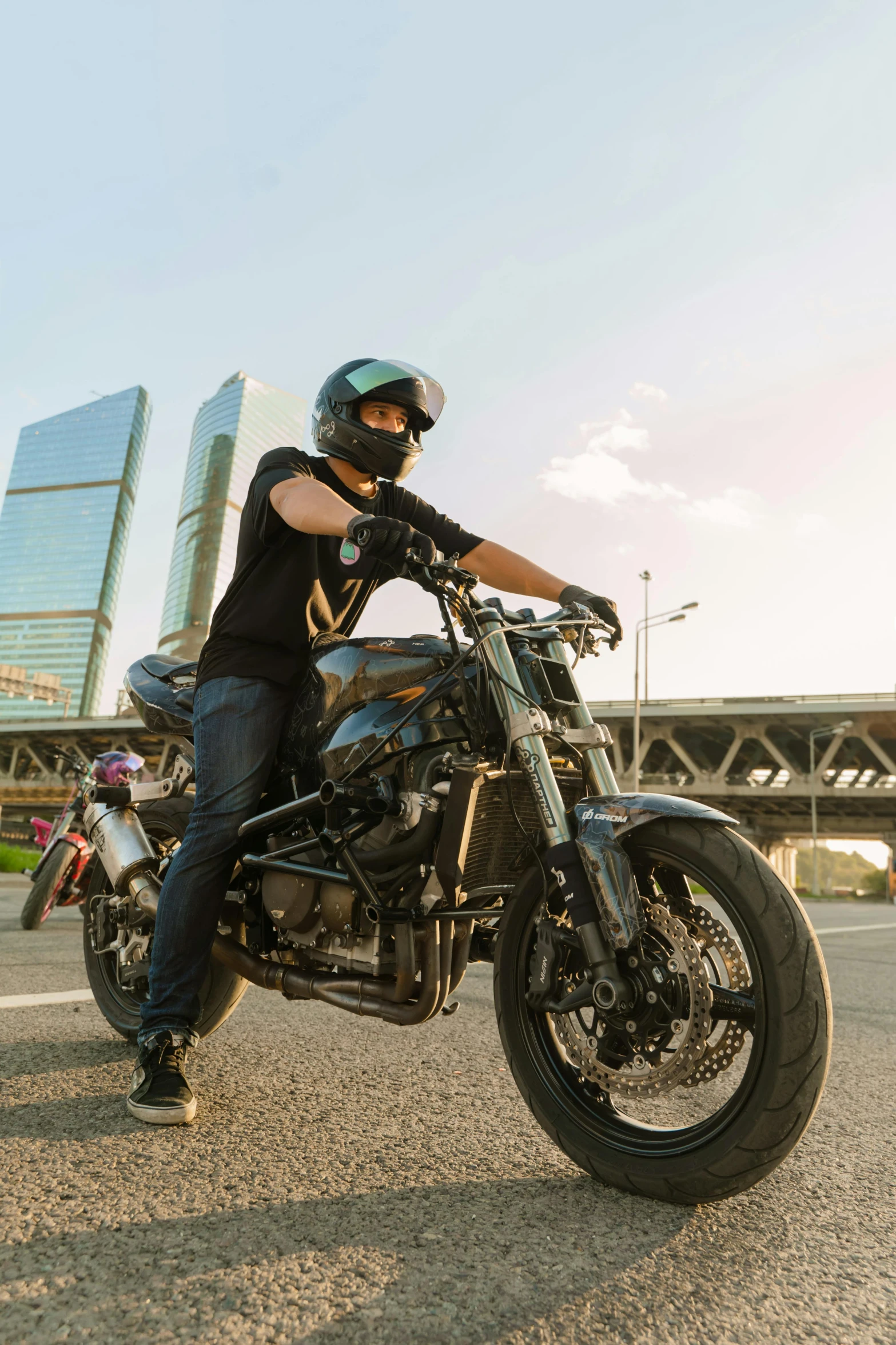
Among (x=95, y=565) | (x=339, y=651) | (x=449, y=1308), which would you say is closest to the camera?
(x=449, y=1308)

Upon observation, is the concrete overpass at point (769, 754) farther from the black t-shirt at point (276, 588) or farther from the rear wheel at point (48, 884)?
the black t-shirt at point (276, 588)

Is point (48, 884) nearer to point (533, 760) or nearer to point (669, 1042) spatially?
point (533, 760)

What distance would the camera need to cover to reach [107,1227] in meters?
1.55

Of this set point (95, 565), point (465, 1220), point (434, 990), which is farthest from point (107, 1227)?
point (95, 565)

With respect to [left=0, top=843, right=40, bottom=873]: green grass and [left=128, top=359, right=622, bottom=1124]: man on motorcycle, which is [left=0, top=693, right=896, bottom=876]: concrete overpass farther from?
[left=128, top=359, right=622, bottom=1124]: man on motorcycle

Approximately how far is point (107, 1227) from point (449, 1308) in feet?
2.19

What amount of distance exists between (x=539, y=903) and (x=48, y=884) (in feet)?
17.6

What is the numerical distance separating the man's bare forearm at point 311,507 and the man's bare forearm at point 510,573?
0.82m

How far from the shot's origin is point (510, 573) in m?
3.10

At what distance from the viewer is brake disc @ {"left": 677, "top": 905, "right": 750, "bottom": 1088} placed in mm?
1779

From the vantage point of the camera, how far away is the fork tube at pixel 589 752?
2.24m

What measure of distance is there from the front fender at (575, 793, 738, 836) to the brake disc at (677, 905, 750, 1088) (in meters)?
0.22

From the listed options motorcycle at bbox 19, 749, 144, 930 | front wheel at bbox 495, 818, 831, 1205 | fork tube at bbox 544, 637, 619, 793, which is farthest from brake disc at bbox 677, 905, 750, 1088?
motorcycle at bbox 19, 749, 144, 930

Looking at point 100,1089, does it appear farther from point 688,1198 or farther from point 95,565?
point 95,565
